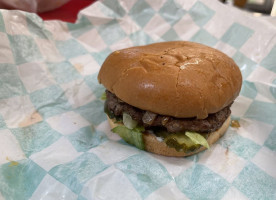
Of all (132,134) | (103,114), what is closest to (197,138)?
(132,134)

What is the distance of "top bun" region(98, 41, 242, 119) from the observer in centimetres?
162

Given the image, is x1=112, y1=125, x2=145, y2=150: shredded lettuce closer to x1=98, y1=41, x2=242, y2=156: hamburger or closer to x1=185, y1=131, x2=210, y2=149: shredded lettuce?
x1=98, y1=41, x2=242, y2=156: hamburger

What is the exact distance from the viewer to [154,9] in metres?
3.04

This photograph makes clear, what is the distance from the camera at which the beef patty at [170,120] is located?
5.57ft

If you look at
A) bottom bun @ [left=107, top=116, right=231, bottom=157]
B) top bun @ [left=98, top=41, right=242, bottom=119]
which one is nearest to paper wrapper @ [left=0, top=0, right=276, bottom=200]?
bottom bun @ [left=107, top=116, right=231, bottom=157]

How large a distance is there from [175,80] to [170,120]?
0.25 meters

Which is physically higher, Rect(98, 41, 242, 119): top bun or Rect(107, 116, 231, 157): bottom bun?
Rect(98, 41, 242, 119): top bun

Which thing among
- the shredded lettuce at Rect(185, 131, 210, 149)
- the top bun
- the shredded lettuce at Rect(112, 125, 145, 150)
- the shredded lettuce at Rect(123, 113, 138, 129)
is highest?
the top bun

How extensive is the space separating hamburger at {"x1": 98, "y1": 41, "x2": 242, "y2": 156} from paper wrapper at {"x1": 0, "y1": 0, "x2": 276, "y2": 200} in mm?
142

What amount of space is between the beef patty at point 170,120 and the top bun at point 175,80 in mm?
64

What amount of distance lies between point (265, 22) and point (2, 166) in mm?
2439

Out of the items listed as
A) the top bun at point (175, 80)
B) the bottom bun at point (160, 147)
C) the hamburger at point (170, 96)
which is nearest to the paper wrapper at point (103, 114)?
the bottom bun at point (160, 147)

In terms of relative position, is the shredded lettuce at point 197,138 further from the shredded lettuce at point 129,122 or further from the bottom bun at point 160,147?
the shredded lettuce at point 129,122

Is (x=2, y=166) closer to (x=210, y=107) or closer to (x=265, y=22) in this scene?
(x=210, y=107)
